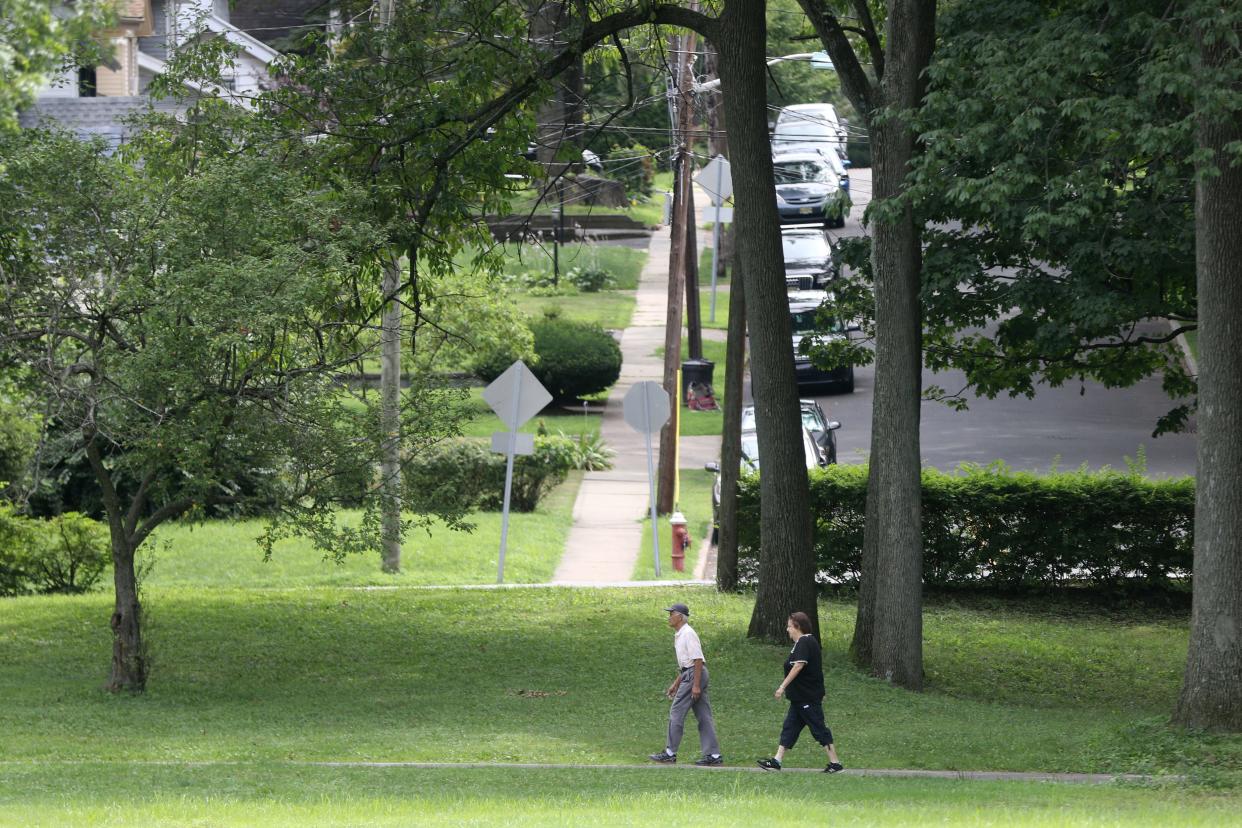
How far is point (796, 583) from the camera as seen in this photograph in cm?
1591

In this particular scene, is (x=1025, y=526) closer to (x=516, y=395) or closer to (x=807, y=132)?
(x=516, y=395)

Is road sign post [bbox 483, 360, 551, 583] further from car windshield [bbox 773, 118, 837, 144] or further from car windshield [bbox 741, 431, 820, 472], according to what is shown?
car windshield [bbox 773, 118, 837, 144]

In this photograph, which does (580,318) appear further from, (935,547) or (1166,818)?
(1166,818)

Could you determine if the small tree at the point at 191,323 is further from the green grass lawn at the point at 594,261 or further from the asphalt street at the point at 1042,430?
the green grass lawn at the point at 594,261

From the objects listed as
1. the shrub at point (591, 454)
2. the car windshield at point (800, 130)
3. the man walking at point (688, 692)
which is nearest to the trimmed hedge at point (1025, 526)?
the man walking at point (688, 692)

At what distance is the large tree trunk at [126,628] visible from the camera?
13.5 m

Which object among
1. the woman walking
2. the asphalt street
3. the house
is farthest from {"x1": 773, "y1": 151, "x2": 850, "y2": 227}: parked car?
the woman walking

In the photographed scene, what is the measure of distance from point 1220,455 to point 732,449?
24.7ft

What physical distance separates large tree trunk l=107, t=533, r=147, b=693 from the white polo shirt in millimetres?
5406

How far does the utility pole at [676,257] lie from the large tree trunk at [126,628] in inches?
451

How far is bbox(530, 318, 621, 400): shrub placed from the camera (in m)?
33.1

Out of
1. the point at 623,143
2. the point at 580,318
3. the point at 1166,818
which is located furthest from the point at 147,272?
the point at 580,318

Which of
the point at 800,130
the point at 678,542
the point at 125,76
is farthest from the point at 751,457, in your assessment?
the point at 800,130

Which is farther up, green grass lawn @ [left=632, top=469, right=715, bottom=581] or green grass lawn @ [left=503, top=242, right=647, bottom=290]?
green grass lawn @ [left=503, top=242, right=647, bottom=290]
